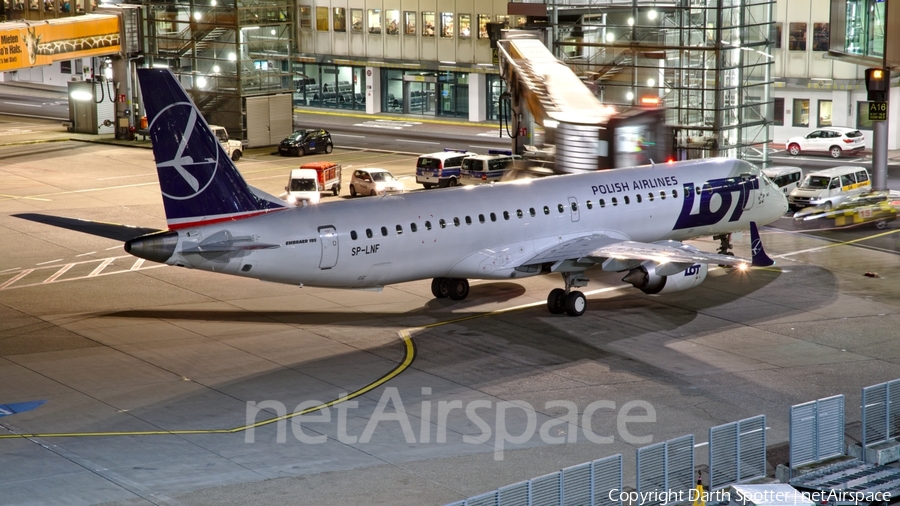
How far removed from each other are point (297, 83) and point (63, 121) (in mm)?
26697

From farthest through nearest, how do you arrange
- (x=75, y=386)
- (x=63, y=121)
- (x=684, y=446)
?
1. (x=63, y=121)
2. (x=75, y=386)
3. (x=684, y=446)

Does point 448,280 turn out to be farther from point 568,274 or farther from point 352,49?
point 352,49

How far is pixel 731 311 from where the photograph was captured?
1693 inches

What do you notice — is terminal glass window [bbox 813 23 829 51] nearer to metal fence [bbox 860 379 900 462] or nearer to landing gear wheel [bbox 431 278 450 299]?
landing gear wheel [bbox 431 278 450 299]

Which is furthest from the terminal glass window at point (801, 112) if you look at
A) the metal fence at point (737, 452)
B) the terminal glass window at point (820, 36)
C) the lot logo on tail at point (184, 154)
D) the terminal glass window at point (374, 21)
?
the metal fence at point (737, 452)

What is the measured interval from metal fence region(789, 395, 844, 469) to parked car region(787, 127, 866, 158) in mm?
59861

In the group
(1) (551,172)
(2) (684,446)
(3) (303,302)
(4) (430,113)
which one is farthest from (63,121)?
(2) (684,446)

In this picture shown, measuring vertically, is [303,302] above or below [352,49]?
below

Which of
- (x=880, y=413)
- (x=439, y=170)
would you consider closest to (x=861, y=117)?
(x=439, y=170)

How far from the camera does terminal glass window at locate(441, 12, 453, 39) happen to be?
108 m

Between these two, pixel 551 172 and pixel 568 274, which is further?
pixel 551 172

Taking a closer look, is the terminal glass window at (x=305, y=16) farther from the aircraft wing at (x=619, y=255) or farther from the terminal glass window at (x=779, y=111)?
the aircraft wing at (x=619, y=255)

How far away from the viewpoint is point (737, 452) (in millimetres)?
26359

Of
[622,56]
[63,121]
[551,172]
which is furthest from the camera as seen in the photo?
[63,121]
